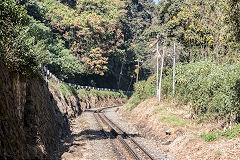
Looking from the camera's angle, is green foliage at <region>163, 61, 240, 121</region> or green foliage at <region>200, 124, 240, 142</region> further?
green foliage at <region>163, 61, 240, 121</region>

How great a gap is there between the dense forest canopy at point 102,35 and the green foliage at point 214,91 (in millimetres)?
1945

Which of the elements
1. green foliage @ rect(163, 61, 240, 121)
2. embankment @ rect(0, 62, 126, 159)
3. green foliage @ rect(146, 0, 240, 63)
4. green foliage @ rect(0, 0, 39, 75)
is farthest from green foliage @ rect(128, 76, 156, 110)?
green foliage @ rect(0, 0, 39, 75)

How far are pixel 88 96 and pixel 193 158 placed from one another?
33.8 m

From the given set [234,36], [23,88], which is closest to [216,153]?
[234,36]

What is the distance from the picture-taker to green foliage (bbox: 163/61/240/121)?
42.5ft

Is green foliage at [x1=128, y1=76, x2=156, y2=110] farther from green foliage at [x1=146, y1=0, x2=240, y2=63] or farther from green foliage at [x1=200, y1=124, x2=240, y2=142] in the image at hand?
green foliage at [x1=200, y1=124, x2=240, y2=142]

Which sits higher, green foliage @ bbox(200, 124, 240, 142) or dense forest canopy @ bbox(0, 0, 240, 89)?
dense forest canopy @ bbox(0, 0, 240, 89)

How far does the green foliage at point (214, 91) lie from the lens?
42.5ft

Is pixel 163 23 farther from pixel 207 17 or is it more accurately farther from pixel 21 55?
pixel 21 55

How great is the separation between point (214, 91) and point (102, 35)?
35.9 metres

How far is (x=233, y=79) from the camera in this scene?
516 inches

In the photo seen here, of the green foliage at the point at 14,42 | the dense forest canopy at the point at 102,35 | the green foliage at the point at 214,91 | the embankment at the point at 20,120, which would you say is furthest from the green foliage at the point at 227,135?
the green foliage at the point at 14,42

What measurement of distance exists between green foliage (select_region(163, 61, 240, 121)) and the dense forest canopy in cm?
A: 195

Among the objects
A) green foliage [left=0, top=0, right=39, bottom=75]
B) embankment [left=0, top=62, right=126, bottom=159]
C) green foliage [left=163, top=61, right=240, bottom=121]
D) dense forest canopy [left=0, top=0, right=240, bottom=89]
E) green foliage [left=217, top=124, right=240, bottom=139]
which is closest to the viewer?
embankment [left=0, top=62, right=126, bottom=159]
